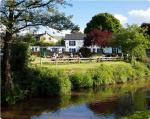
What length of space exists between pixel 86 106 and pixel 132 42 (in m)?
37.9

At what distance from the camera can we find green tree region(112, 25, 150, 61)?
69250mm

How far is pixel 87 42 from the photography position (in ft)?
316

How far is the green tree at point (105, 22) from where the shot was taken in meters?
109

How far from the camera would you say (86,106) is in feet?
109

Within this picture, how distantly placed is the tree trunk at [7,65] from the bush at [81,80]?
9897 millimetres

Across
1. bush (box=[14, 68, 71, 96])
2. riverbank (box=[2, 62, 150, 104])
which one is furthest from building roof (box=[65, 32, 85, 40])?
bush (box=[14, 68, 71, 96])

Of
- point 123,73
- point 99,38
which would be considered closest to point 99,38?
point 99,38

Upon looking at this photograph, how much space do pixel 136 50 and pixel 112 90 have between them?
26.8 metres

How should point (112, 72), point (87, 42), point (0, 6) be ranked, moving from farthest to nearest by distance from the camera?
point (87, 42) < point (112, 72) < point (0, 6)

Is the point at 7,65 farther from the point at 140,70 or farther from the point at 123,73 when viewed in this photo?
the point at 140,70

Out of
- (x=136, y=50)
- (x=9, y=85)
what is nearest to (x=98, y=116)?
(x=9, y=85)

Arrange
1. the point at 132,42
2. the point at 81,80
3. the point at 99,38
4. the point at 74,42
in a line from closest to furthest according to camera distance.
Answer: the point at 81,80
the point at 132,42
the point at 99,38
the point at 74,42

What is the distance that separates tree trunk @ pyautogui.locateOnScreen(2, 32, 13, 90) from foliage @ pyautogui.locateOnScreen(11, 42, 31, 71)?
2.63 metres

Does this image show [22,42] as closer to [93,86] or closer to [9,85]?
[9,85]
